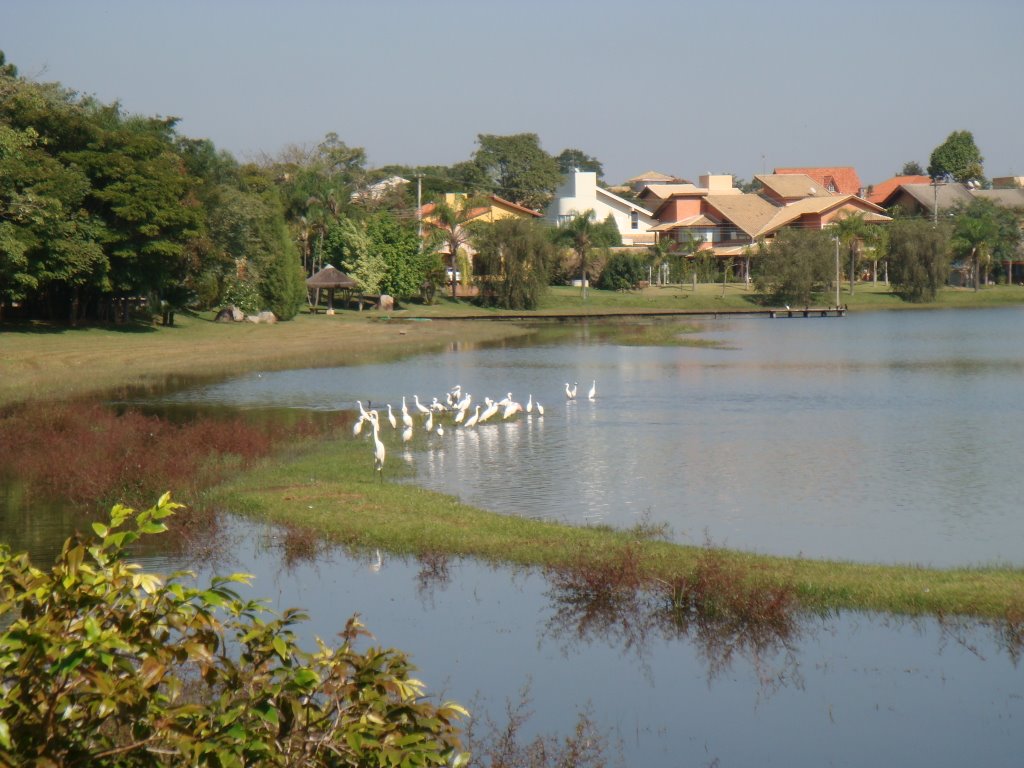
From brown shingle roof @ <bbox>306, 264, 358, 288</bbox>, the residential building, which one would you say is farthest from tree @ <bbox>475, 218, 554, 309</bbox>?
the residential building

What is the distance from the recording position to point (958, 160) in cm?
13012

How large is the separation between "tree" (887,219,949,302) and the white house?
23427mm

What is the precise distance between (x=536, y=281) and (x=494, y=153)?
54.0 metres

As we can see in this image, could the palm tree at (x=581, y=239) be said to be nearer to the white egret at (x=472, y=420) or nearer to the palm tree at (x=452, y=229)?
the palm tree at (x=452, y=229)

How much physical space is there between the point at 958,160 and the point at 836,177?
46.6 ft

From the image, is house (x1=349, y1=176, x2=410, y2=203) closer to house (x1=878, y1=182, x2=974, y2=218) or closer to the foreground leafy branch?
house (x1=878, y1=182, x2=974, y2=218)

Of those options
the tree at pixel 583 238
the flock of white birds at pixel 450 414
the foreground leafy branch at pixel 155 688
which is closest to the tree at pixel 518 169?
the tree at pixel 583 238

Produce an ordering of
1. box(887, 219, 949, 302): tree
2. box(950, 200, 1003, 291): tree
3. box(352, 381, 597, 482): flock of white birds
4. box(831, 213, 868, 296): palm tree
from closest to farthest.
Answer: box(352, 381, 597, 482): flock of white birds < box(887, 219, 949, 302): tree < box(831, 213, 868, 296): palm tree < box(950, 200, 1003, 291): tree

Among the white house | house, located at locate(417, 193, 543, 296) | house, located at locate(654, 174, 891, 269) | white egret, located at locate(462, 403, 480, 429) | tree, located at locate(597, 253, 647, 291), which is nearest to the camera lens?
white egret, located at locate(462, 403, 480, 429)

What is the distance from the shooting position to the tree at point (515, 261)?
7588cm

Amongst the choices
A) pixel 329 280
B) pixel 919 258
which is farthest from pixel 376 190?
pixel 919 258

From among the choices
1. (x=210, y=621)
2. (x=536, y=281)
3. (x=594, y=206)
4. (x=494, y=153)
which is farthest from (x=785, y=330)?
(x=494, y=153)

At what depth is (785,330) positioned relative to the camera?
6144cm

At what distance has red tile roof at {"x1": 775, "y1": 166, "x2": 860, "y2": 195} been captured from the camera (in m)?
126
